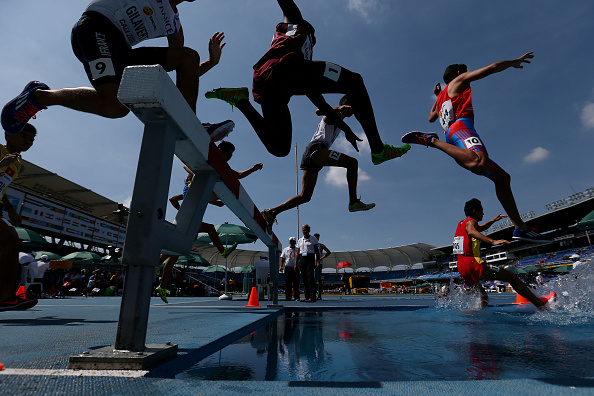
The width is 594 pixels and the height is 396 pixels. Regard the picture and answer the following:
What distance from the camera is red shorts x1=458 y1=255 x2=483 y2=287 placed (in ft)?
14.0

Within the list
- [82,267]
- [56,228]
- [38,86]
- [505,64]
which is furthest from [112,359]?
[56,228]

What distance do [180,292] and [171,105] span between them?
1575 centimetres

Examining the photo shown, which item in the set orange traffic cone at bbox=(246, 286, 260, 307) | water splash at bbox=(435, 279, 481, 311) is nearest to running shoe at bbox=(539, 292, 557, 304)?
water splash at bbox=(435, 279, 481, 311)

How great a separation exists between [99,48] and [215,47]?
1363 mm

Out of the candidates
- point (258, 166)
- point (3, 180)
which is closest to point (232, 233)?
point (258, 166)

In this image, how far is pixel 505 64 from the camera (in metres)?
3.26

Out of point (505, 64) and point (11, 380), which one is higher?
point (505, 64)

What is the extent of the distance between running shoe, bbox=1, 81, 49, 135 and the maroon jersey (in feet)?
4.39

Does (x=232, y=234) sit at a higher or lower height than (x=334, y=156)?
higher

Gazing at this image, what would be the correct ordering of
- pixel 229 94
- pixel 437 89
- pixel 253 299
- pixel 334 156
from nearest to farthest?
pixel 229 94 < pixel 334 156 < pixel 437 89 < pixel 253 299

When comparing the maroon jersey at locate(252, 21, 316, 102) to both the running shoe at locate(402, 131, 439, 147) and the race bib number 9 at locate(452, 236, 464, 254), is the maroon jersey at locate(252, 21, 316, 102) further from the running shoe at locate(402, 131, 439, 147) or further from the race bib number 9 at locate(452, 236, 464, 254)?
the race bib number 9 at locate(452, 236, 464, 254)

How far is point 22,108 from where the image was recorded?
75.1 inches

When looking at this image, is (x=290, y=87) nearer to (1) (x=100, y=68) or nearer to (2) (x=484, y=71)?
(1) (x=100, y=68)

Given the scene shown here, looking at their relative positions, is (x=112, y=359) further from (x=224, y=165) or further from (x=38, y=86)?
(x=38, y=86)
